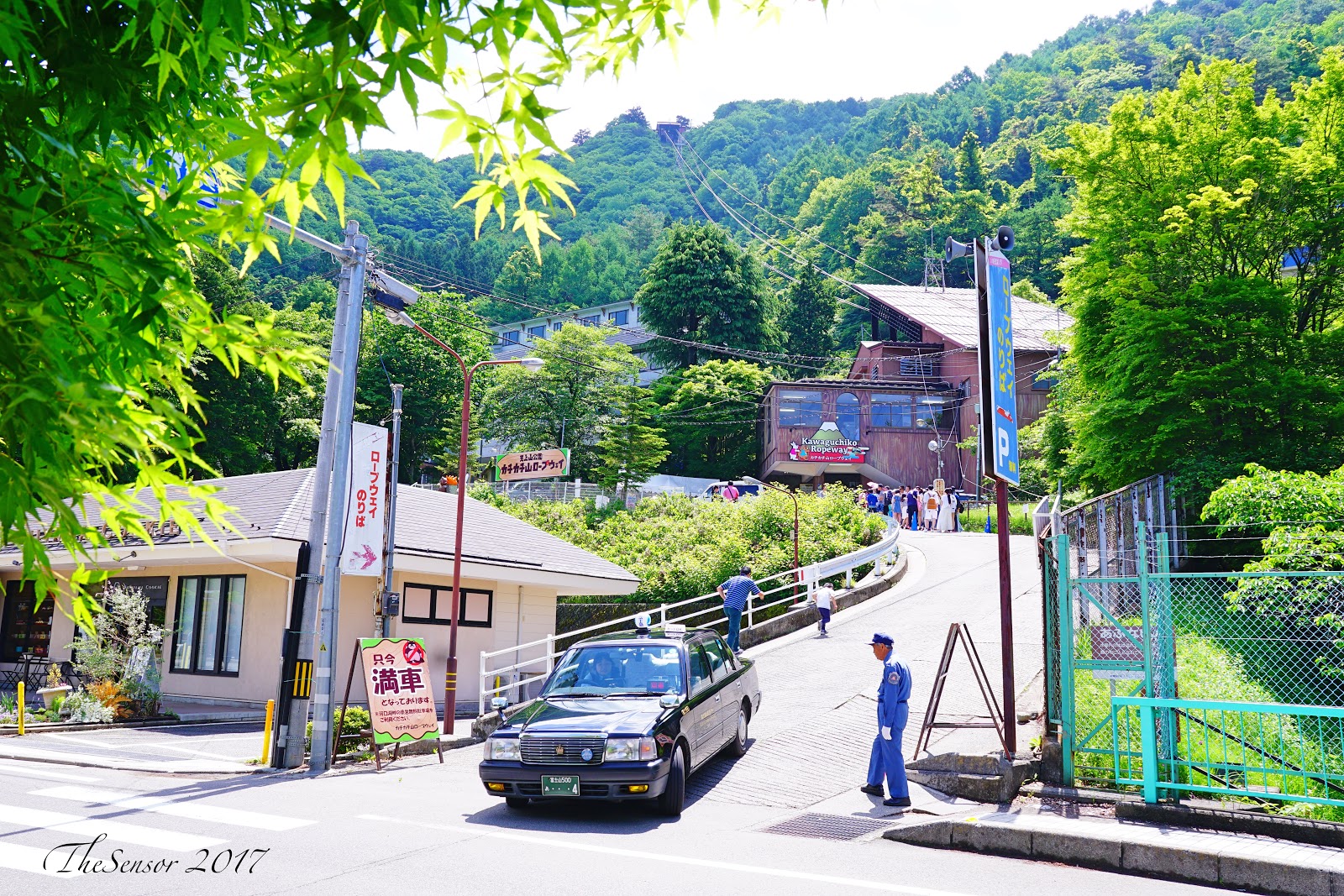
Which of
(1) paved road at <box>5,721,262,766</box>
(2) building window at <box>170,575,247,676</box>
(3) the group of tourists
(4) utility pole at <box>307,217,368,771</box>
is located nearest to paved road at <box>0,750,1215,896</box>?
(4) utility pole at <box>307,217,368,771</box>

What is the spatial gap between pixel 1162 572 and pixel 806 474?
46413 mm

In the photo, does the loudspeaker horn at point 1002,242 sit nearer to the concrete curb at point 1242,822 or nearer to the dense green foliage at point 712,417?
the concrete curb at point 1242,822

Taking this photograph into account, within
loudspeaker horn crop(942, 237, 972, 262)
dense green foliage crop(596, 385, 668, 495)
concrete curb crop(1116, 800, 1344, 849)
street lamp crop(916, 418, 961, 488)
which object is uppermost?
street lamp crop(916, 418, 961, 488)

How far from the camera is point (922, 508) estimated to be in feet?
148

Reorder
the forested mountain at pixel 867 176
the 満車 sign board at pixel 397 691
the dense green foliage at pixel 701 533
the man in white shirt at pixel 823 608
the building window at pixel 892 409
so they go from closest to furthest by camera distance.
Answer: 1. the 満車 sign board at pixel 397 691
2. the man in white shirt at pixel 823 608
3. the dense green foliage at pixel 701 533
4. the building window at pixel 892 409
5. the forested mountain at pixel 867 176

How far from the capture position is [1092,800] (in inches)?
361

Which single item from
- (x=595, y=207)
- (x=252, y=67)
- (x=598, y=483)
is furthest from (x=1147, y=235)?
(x=595, y=207)

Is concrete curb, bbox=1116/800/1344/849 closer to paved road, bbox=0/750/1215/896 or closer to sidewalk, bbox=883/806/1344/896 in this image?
sidewalk, bbox=883/806/1344/896

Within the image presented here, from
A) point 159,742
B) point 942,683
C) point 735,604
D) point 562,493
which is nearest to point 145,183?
point 942,683

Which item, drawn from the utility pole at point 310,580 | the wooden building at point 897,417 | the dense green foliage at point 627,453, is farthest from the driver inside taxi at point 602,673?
the wooden building at point 897,417

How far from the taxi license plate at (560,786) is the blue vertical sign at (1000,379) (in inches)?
233

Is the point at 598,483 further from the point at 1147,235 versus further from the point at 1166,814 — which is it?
the point at 1166,814

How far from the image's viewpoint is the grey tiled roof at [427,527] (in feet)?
61.3

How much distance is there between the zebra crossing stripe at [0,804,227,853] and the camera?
7.89 m
